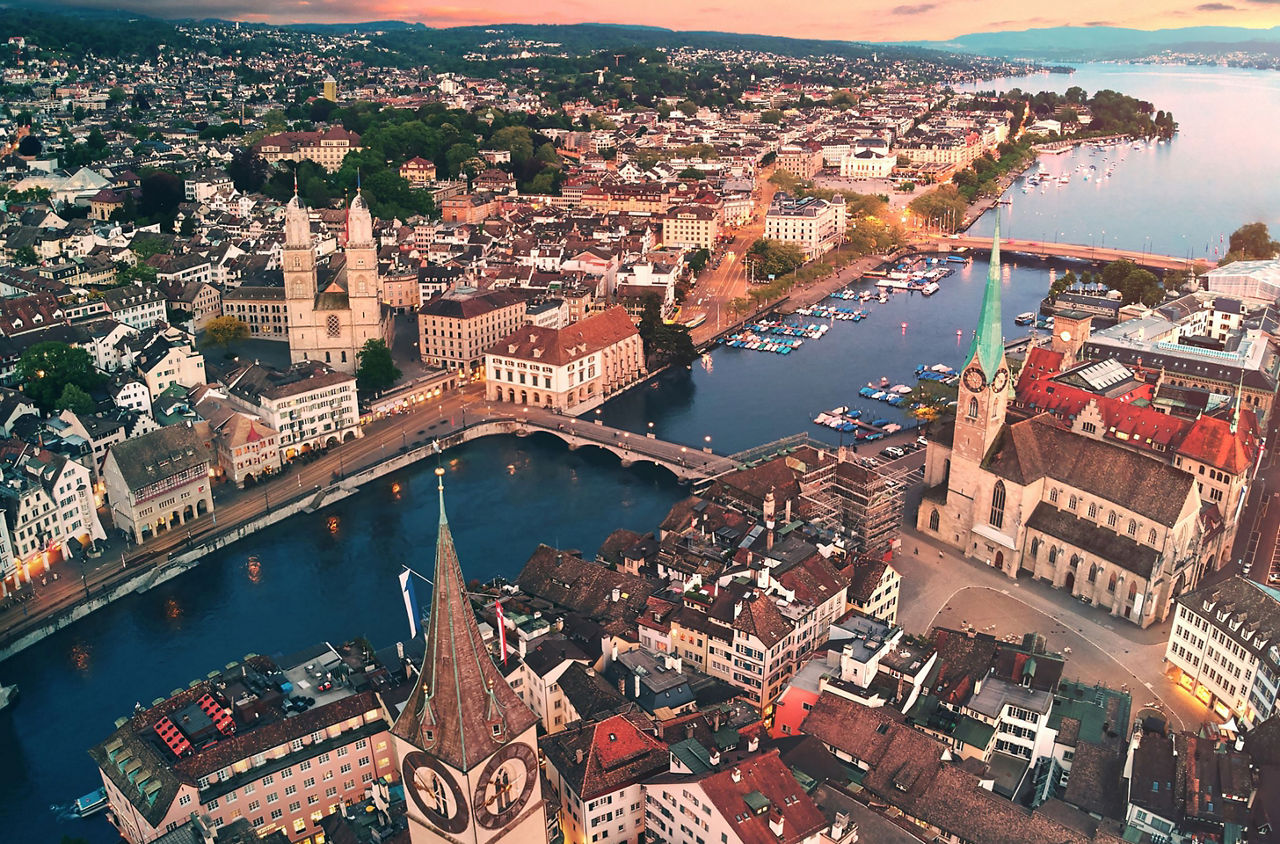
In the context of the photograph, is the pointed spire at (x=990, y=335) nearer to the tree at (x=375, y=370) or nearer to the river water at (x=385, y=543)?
the river water at (x=385, y=543)

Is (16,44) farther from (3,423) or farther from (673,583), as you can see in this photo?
(673,583)

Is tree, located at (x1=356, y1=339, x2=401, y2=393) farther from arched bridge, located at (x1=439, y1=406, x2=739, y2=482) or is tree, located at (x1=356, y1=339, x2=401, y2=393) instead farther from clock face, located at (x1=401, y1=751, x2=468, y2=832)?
clock face, located at (x1=401, y1=751, x2=468, y2=832)

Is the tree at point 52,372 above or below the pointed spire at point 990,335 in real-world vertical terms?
below

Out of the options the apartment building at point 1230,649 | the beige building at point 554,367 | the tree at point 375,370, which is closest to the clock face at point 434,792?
the apartment building at point 1230,649

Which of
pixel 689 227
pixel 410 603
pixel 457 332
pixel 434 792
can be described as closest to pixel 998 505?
pixel 410 603

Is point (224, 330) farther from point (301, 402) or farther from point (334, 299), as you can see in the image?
point (301, 402)
